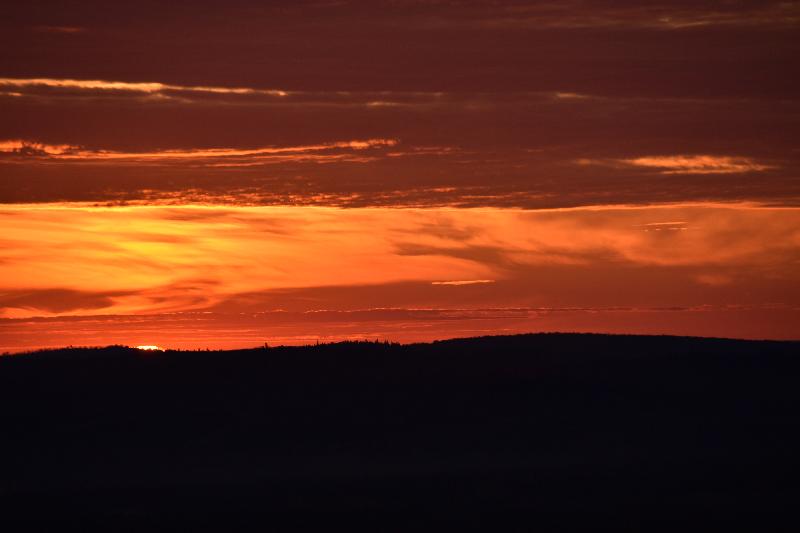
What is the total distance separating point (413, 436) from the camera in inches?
1736

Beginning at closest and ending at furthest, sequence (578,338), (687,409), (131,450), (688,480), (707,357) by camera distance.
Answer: (688,480) → (131,450) → (687,409) → (707,357) → (578,338)

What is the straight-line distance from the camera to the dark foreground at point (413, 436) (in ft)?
108

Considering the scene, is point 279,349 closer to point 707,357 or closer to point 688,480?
point 707,357

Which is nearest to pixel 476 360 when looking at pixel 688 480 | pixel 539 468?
pixel 539 468

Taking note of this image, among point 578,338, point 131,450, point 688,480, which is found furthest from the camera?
point 578,338

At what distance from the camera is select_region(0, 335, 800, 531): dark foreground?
3303 cm

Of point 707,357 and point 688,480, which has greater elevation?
point 707,357

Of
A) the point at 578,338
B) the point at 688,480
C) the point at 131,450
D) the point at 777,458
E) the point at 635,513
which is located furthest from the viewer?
the point at 578,338

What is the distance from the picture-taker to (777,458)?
3928 cm

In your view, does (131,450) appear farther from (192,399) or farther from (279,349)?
(279,349)

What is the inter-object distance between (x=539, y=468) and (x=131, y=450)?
12.4 m

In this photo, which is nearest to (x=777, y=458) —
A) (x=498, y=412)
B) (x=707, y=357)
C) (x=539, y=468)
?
(x=539, y=468)

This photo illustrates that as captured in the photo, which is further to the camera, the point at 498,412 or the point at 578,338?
the point at 578,338

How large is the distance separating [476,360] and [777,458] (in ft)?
51.7
